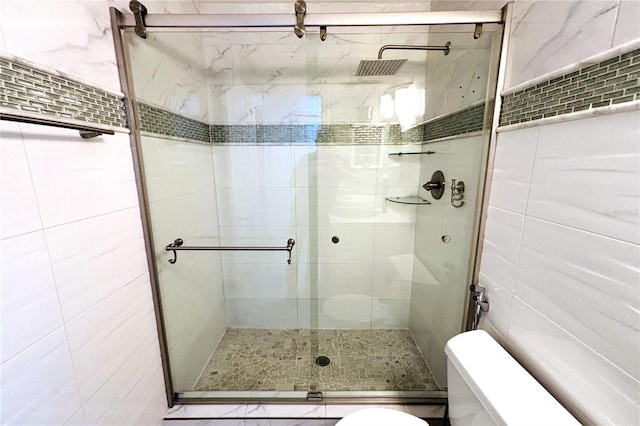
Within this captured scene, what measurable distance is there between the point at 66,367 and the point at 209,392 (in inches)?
33.7

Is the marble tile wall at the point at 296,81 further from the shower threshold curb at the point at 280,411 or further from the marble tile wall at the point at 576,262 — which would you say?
the shower threshold curb at the point at 280,411

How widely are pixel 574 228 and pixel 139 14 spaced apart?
172 cm

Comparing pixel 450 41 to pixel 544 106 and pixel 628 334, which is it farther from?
pixel 628 334

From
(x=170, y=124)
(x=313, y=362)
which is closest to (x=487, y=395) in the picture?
(x=313, y=362)

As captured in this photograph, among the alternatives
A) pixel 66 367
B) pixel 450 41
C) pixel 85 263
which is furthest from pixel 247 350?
pixel 450 41

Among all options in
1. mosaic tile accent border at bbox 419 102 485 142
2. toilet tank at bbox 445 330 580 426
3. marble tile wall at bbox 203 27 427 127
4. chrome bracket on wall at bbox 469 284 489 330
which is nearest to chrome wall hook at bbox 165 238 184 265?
marble tile wall at bbox 203 27 427 127

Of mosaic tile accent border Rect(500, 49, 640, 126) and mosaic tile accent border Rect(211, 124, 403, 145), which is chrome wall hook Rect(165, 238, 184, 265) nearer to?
mosaic tile accent border Rect(211, 124, 403, 145)

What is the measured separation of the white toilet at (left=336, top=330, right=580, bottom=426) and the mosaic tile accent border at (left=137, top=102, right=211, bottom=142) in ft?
5.23

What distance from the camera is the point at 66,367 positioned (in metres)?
0.80

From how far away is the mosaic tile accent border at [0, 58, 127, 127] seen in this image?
2.11ft

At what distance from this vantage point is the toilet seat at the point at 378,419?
0.96m

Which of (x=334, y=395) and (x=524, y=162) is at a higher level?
(x=524, y=162)

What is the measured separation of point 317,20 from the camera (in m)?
1.06

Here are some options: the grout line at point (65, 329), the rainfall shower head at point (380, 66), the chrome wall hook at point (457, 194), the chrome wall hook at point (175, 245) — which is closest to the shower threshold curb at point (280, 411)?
the grout line at point (65, 329)
